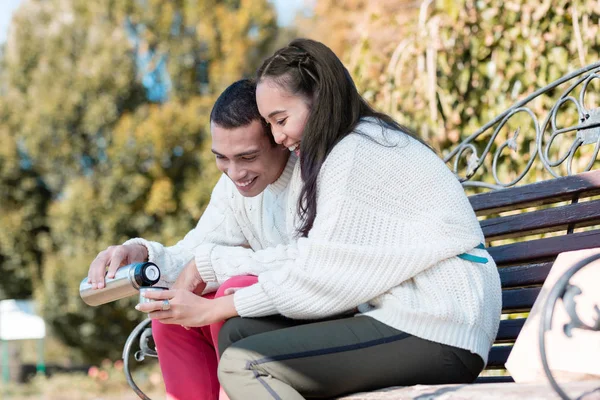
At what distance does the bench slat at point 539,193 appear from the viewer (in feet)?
8.02

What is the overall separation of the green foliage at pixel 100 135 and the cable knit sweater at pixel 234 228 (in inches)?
335

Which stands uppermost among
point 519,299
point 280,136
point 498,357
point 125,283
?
point 280,136

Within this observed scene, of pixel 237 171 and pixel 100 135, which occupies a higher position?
pixel 237 171

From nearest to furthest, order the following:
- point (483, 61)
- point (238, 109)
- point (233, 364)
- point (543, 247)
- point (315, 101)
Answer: point (233, 364), point (315, 101), point (238, 109), point (543, 247), point (483, 61)

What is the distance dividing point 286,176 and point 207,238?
0.38 metres

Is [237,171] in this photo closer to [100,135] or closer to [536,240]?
[536,240]

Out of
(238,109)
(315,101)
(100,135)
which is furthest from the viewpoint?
(100,135)

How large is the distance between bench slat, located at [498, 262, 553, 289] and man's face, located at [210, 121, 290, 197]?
744 millimetres

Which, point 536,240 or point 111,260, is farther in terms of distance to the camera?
point 536,240

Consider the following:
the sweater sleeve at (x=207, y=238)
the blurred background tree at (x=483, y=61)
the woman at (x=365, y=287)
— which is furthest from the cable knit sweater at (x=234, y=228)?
the blurred background tree at (x=483, y=61)

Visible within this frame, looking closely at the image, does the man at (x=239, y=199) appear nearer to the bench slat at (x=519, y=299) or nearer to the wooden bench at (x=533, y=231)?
the wooden bench at (x=533, y=231)

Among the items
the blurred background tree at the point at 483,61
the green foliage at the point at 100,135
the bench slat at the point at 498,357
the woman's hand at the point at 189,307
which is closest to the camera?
the woman's hand at the point at 189,307

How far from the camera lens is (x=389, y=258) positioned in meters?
1.83

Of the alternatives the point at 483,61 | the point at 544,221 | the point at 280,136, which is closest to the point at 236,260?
the point at 280,136
